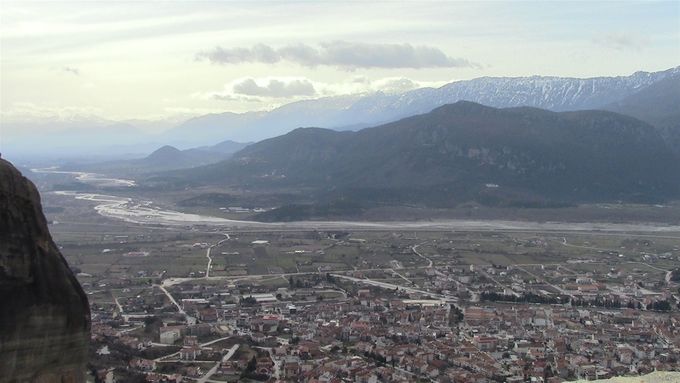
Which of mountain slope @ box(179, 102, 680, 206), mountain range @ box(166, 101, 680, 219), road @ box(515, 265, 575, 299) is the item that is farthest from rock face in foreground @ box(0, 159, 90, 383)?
mountain slope @ box(179, 102, 680, 206)

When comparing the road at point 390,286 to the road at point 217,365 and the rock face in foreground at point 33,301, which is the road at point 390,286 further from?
the rock face in foreground at point 33,301

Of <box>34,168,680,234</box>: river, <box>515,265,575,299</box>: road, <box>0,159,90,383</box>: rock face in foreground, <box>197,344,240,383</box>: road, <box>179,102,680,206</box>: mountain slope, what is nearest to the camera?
<box>0,159,90,383</box>: rock face in foreground

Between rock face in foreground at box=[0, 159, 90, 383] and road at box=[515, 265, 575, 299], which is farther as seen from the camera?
road at box=[515, 265, 575, 299]

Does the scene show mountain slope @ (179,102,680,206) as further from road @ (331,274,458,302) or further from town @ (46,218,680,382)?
road @ (331,274,458,302)

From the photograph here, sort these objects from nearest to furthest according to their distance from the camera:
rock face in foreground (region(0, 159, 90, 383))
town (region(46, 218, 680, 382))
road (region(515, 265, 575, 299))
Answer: rock face in foreground (region(0, 159, 90, 383))
town (region(46, 218, 680, 382))
road (region(515, 265, 575, 299))

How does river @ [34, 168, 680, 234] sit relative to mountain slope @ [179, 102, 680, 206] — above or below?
below

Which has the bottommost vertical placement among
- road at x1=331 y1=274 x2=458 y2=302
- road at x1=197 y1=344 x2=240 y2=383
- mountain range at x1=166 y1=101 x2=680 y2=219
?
road at x1=331 y1=274 x2=458 y2=302

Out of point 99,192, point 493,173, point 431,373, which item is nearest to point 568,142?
point 493,173

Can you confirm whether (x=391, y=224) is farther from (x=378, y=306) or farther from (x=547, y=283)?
(x=378, y=306)
